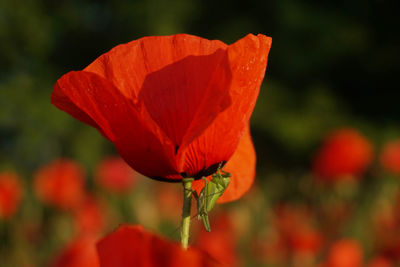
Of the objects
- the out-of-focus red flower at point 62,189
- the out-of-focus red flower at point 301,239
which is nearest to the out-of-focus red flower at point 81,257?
the out-of-focus red flower at point 301,239

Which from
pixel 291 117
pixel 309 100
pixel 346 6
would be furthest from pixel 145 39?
pixel 346 6

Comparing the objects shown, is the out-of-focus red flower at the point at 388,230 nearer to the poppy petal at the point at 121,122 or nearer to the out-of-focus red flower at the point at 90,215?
the out-of-focus red flower at the point at 90,215

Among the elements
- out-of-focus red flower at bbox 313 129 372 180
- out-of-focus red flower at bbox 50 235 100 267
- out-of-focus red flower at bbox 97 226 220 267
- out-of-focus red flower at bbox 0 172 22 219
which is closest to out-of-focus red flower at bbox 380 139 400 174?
out-of-focus red flower at bbox 313 129 372 180

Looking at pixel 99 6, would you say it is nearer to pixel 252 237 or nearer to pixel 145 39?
pixel 252 237

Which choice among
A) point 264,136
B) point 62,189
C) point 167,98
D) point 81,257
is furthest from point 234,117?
point 264,136

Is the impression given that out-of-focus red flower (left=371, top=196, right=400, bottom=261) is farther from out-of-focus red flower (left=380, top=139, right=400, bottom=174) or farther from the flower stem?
the flower stem

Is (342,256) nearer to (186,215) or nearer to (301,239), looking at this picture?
(301,239)

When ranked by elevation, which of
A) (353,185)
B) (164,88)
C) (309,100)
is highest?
(164,88)
